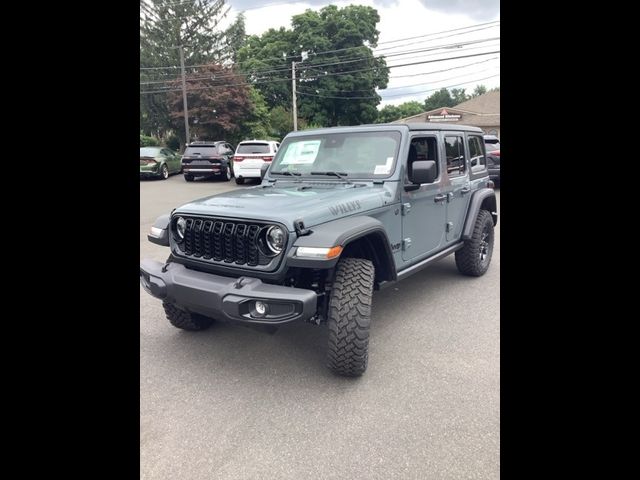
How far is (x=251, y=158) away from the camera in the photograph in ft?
50.7

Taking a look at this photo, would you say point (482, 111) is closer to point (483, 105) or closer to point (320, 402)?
point (483, 105)

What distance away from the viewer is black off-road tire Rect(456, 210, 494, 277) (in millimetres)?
5114

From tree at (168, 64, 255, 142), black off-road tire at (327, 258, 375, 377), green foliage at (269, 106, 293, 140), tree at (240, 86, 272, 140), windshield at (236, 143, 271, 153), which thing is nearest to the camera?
black off-road tire at (327, 258, 375, 377)

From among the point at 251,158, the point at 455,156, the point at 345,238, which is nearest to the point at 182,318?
the point at 345,238

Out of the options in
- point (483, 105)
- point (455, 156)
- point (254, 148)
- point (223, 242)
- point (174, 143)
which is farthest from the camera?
point (483, 105)

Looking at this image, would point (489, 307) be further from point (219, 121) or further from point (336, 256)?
point (219, 121)

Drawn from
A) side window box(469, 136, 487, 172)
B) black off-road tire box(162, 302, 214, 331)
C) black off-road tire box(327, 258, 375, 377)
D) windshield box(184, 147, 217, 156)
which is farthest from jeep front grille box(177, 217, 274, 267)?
windshield box(184, 147, 217, 156)

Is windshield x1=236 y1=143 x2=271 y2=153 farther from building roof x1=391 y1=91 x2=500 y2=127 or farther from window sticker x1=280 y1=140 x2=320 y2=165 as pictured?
building roof x1=391 y1=91 x2=500 y2=127

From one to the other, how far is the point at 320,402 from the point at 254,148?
13937 mm

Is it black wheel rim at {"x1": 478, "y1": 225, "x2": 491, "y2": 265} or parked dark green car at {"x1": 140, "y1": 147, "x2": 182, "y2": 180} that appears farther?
parked dark green car at {"x1": 140, "y1": 147, "x2": 182, "y2": 180}

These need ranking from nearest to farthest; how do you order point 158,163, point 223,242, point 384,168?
point 223,242, point 384,168, point 158,163

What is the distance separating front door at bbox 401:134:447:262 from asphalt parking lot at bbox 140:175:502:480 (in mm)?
702

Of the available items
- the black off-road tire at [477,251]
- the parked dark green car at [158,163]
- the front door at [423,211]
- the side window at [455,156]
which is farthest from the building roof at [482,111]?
the front door at [423,211]
